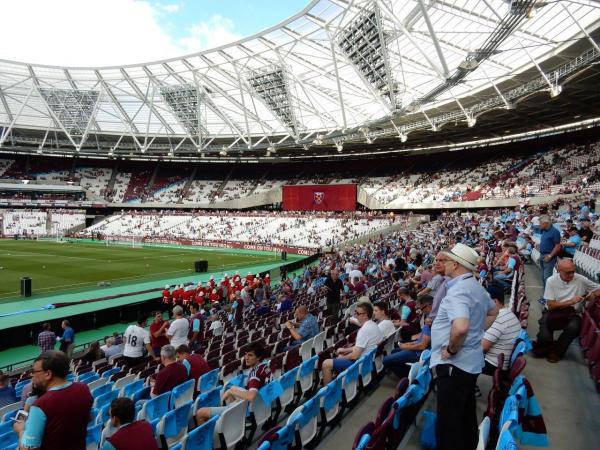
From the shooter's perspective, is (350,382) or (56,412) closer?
(56,412)

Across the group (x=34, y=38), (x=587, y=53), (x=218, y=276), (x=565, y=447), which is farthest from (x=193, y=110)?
(x=565, y=447)

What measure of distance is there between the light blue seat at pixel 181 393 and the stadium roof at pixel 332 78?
17358mm

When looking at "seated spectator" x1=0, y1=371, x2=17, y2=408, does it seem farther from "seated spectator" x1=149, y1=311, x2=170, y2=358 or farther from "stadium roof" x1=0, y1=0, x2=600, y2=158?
"stadium roof" x1=0, y1=0, x2=600, y2=158

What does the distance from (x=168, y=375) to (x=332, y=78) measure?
114 ft

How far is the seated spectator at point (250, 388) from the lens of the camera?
4.63 meters

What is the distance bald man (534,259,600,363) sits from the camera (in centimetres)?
577

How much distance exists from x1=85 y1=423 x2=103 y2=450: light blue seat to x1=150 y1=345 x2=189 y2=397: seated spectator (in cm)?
→ 73

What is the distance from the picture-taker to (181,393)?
17.5 feet

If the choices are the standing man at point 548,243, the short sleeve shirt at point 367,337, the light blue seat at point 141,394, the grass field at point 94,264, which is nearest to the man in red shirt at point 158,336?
the light blue seat at point 141,394

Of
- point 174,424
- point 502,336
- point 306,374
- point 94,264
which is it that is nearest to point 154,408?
point 174,424

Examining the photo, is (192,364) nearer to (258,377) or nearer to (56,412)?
(258,377)

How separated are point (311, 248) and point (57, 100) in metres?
35.2

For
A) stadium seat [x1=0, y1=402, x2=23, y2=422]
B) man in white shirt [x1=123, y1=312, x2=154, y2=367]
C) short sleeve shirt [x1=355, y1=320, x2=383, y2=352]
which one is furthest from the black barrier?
short sleeve shirt [x1=355, y1=320, x2=383, y2=352]

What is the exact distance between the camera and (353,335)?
7684mm
